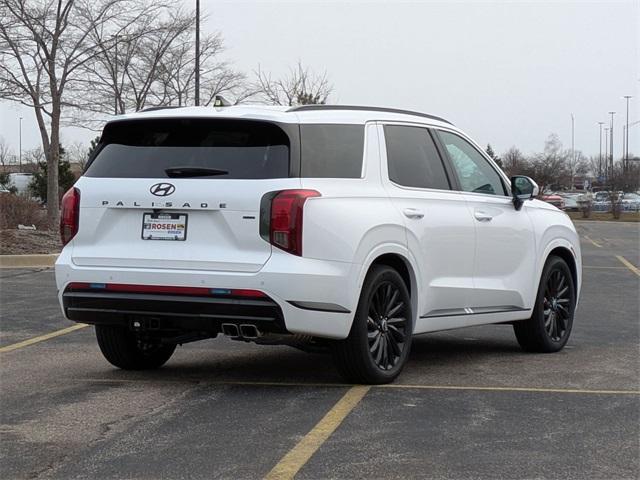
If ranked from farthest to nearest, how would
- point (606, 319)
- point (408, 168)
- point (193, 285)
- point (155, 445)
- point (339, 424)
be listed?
1. point (606, 319)
2. point (408, 168)
3. point (193, 285)
4. point (339, 424)
5. point (155, 445)

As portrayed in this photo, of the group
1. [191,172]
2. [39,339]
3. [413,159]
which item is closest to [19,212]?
[39,339]

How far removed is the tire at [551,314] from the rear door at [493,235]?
0.73 feet

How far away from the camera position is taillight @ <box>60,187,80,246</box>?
686cm

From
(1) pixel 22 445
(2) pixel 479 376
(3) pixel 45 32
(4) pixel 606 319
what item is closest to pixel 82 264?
(1) pixel 22 445

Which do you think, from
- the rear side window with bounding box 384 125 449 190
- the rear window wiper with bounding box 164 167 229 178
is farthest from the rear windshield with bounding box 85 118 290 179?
the rear side window with bounding box 384 125 449 190

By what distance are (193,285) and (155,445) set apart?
52.7 inches

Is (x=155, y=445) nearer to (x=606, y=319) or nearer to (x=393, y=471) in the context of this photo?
(x=393, y=471)

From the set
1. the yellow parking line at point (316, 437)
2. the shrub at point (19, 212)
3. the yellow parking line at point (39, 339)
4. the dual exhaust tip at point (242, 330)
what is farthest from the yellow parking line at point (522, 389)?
the shrub at point (19, 212)

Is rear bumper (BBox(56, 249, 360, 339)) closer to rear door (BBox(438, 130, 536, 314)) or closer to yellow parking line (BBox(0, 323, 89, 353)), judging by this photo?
rear door (BBox(438, 130, 536, 314))

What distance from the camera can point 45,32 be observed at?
2472 centimetres

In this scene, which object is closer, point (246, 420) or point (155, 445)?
point (155, 445)

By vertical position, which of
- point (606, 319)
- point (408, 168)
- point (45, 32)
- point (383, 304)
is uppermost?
point (45, 32)

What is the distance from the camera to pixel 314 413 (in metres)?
6.06

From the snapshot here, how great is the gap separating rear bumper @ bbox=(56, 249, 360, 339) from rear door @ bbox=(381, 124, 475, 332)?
874mm
